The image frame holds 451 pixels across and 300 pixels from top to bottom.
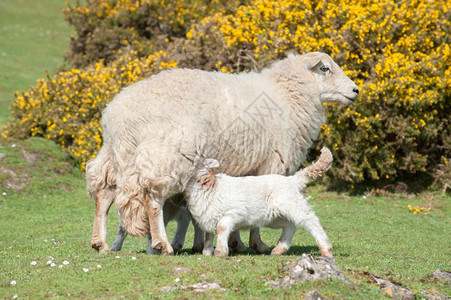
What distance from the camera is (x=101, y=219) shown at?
23.7 ft

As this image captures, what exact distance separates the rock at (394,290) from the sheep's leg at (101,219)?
3097mm

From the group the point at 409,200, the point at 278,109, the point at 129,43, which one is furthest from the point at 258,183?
the point at 129,43

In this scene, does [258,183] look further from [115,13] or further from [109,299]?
[115,13]

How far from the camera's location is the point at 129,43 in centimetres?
1930

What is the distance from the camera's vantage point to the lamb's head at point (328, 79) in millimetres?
8203

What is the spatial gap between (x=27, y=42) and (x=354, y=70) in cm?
2336

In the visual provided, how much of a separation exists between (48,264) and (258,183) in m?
2.25

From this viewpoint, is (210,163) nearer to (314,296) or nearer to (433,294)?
(314,296)

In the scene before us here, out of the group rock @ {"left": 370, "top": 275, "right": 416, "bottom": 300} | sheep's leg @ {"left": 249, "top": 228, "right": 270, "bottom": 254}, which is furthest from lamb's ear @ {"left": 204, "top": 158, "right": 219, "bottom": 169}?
rock @ {"left": 370, "top": 275, "right": 416, "bottom": 300}

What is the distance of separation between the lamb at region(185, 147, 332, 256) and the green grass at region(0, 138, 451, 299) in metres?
0.35

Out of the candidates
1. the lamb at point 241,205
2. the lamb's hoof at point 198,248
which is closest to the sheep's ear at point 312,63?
the lamb at point 241,205

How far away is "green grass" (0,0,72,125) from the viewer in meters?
25.1

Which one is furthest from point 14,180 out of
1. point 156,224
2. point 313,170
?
point 313,170

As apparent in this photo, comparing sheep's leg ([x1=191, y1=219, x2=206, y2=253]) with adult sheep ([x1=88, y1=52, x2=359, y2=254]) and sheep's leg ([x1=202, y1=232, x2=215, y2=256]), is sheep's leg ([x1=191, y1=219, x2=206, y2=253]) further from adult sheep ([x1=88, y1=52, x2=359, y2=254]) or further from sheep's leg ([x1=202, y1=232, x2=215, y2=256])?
sheep's leg ([x1=202, y1=232, x2=215, y2=256])
